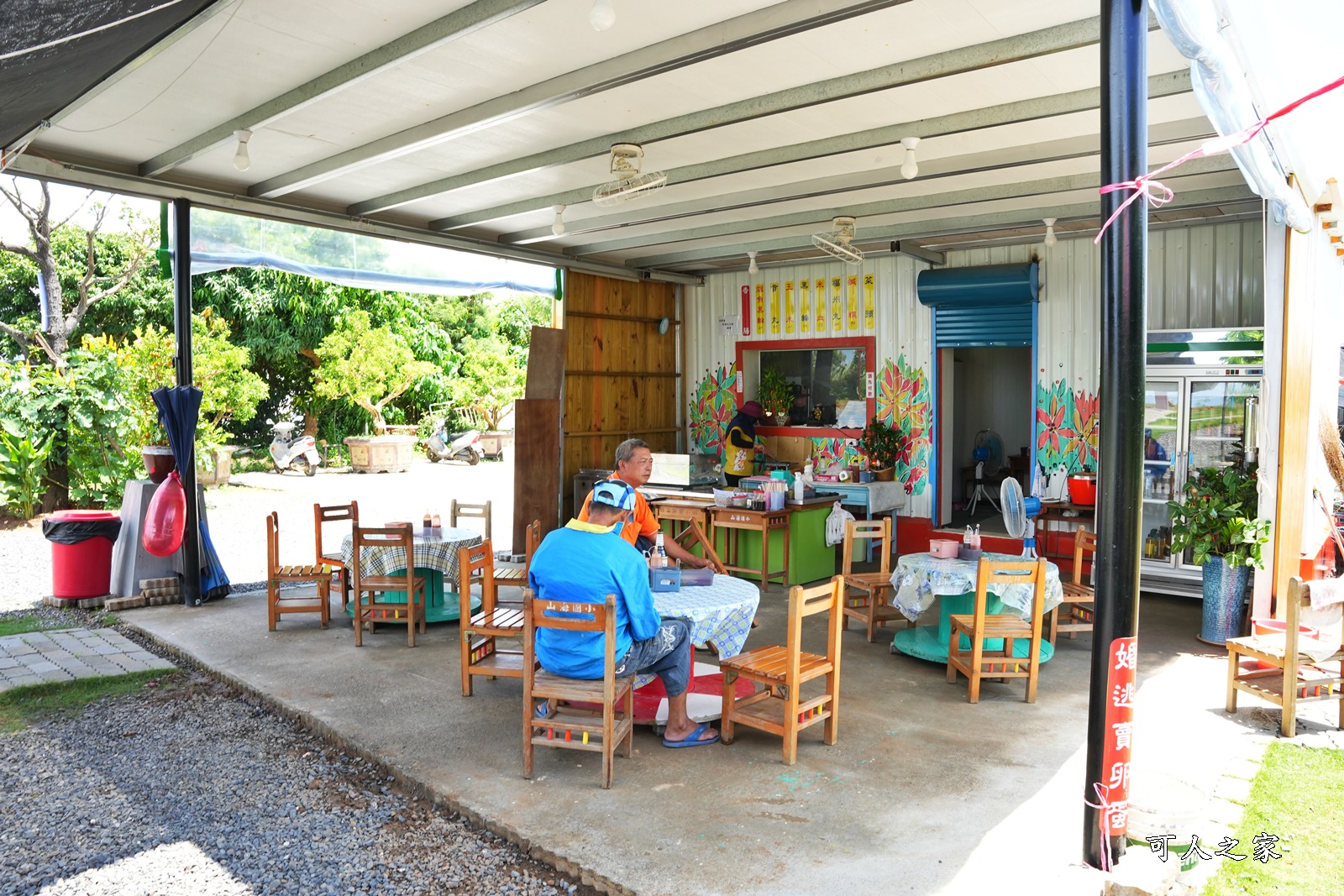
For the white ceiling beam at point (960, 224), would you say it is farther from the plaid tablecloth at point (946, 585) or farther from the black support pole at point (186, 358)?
the black support pole at point (186, 358)

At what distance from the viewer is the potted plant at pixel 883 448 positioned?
34.9ft

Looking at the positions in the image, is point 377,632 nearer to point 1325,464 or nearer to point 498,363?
point 1325,464

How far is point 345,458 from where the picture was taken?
21156 millimetres

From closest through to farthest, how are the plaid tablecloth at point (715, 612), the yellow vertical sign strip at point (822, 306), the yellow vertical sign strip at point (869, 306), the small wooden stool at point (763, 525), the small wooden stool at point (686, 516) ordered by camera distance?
1. the plaid tablecloth at point (715, 612)
2. the small wooden stool at point (763, 525)
3. the small wooden stool at point (686, 516)
4. the yellow vertical sign strip at point (869, 306)
5. the yellow vertical sign strip at point (822, 306)

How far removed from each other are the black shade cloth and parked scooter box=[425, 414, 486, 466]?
1346cm

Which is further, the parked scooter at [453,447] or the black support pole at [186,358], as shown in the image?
the parked scooter at [453,447]

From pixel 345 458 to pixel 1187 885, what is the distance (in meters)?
20.5

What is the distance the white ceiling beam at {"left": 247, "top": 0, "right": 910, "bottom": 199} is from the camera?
4062 millimetres

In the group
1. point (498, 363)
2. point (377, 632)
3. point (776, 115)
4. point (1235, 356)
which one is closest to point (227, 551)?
point (377, 632)

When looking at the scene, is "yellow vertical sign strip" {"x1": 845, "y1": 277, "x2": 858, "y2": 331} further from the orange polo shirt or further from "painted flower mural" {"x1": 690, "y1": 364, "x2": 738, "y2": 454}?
the orange polo shirt

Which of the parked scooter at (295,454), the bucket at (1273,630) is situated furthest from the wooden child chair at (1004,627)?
the parked scooter at (295,454)

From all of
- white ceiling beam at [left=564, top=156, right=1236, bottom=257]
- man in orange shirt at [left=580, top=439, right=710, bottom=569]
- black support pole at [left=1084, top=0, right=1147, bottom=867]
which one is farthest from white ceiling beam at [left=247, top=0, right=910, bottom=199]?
white ceiling beam at [left=564, top=156, right=1236, bottom=257]

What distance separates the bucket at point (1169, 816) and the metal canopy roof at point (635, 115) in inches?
132

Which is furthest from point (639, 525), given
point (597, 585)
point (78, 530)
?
point (78, 530)
